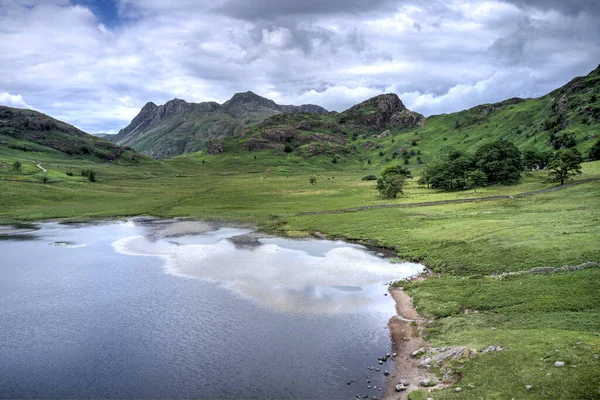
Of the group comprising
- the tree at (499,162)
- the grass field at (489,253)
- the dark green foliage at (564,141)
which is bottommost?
the grass field at (489,253)

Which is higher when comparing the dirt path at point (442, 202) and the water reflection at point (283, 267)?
the dirt path at point (442, 202)

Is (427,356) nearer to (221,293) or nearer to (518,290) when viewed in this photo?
(518,290)

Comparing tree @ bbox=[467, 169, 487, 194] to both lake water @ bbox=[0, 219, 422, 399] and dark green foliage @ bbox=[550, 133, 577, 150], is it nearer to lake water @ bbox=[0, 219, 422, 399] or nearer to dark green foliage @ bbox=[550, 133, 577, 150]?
lake water @ bbox=[0, 219, 422, 399]

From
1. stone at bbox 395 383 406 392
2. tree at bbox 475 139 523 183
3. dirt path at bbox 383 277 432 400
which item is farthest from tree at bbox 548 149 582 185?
stone at bbox 395 383 406 392

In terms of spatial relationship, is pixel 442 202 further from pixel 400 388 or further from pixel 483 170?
pixel 400 388

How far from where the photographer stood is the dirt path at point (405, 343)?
2952 cm

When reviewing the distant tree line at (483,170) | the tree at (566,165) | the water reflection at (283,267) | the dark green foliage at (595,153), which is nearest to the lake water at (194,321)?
the water reflection at (283,267)

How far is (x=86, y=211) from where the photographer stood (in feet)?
420

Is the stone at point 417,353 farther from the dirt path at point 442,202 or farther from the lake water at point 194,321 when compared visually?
the dirt path at point 442,202

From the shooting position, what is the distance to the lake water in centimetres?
3148

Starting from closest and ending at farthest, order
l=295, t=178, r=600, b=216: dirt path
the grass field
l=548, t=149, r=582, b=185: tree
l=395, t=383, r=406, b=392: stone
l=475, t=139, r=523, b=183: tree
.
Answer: the grass field < l=395, t=383, r=406, b=392: stone < l=295, t=178, r=600, b=216: dirt path < l=548, t=149, r=582, b=185: tree < l=475, t=139, r=523, b=183: tree

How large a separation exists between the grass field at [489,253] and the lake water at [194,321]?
23.7 ft

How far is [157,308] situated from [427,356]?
31.7m

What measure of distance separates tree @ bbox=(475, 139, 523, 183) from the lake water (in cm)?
8106
